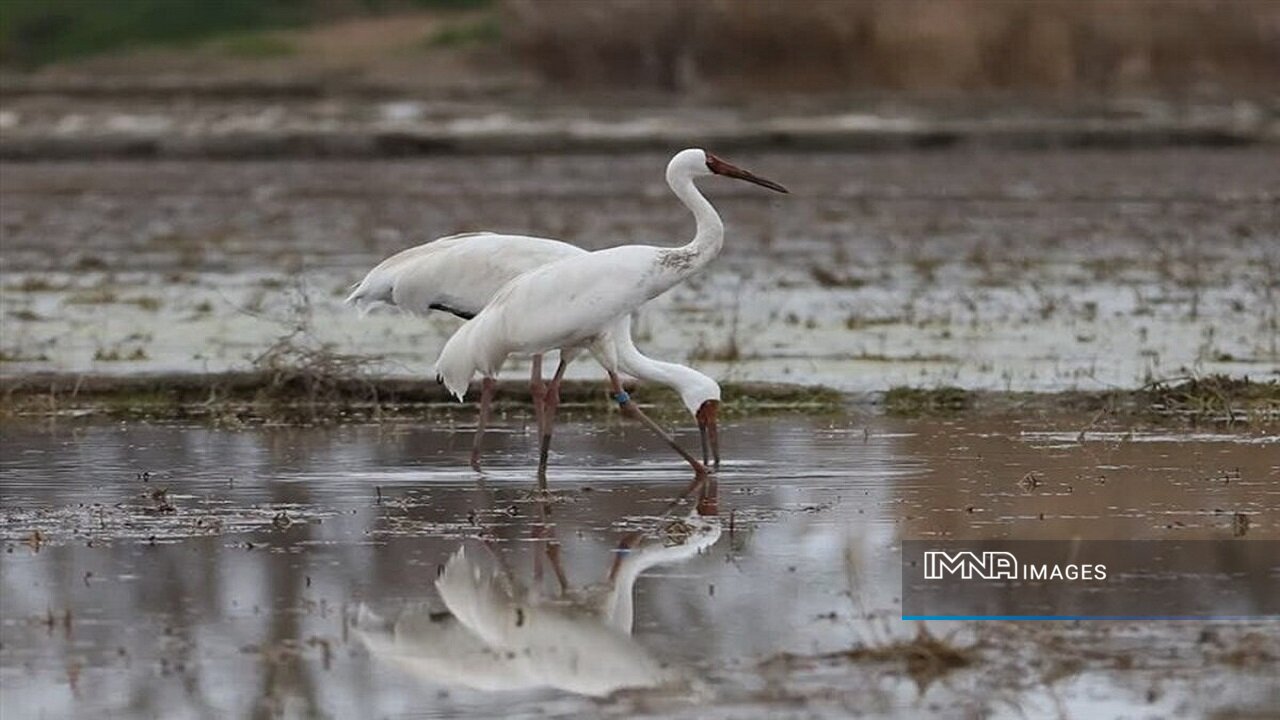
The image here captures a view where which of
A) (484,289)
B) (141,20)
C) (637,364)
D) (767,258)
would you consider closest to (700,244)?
(637,364)

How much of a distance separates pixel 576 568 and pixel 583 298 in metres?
2.16

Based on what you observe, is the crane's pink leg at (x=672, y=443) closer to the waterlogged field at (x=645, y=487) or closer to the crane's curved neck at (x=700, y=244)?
the waterlogged field at (x=645, y=487)

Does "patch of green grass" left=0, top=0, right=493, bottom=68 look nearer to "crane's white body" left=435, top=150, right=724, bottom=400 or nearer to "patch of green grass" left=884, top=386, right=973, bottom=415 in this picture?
"patch of green grass" left=884, top=386, right=973, bottom=415

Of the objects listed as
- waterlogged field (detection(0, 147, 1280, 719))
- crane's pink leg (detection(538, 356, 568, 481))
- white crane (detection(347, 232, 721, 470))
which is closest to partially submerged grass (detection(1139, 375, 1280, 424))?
waterlogged field (detection(0, 147, 1280, 719))

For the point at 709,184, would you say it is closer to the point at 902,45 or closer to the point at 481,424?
the point at 902,45

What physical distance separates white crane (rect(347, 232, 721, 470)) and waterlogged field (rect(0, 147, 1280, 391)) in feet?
2.71

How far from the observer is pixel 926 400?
41.7 ft

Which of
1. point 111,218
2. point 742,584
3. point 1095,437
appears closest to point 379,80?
point 111,218

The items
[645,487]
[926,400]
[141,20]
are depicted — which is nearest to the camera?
[645,487]

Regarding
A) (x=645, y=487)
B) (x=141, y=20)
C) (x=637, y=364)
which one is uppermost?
(x=141, y=20)

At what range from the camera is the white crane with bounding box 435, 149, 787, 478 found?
10430 millimetres

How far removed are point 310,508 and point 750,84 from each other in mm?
28459

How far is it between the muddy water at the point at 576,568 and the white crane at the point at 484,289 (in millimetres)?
274

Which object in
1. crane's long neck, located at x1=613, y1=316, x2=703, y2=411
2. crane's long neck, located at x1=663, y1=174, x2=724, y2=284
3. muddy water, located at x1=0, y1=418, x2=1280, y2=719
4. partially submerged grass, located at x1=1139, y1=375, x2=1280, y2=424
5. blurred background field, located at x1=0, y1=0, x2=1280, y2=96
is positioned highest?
blurred background field, located at x1=0, y1=0, x2=1280, y2=96
